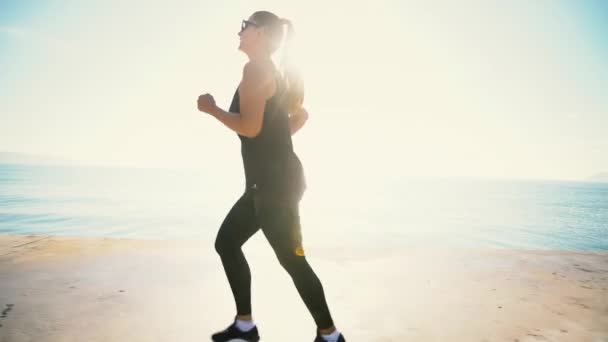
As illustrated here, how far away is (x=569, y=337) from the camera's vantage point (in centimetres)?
230

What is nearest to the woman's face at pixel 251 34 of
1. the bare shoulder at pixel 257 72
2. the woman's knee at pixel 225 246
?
the bare shoulder at pixel 257 72

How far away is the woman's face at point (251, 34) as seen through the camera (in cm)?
171

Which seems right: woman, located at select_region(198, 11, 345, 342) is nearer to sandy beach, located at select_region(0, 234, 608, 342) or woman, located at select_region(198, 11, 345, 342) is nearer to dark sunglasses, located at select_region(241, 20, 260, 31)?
dark sunglasses, located at select_region(241, 20, 260, 31)

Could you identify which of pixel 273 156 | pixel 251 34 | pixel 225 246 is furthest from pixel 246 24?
pixel 225 246

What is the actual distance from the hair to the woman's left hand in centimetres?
38

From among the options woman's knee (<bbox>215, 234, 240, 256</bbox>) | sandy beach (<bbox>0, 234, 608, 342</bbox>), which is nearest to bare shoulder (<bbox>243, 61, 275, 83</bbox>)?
woman's knee (<bbox>215, 234, 240, 256</bbox>)

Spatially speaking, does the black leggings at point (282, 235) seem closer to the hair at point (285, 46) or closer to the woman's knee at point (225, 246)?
the woman's knee at point (225, 246)

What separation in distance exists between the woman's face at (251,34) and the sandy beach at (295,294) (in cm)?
174

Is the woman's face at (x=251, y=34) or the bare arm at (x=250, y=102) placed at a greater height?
the woman's face at (x=251, y=34)

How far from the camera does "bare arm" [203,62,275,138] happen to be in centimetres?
158

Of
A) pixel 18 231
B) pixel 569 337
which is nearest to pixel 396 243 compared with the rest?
pixel 569 337

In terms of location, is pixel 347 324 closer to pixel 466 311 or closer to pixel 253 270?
pixel 466 311

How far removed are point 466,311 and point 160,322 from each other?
7.48 feet

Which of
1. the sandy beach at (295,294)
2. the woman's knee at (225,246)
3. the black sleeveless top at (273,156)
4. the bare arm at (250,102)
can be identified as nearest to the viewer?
the bare arm at (250,102)
